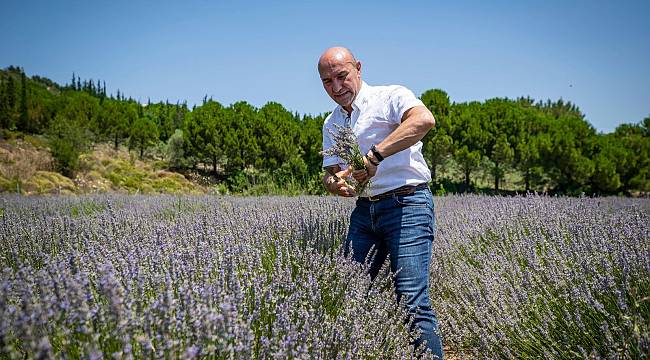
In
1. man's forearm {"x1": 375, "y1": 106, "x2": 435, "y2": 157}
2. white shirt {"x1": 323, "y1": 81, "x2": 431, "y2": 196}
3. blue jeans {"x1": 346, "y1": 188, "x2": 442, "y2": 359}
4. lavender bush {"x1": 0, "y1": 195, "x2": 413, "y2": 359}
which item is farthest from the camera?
white shirt {"x1": 323, "y1": 81, "x2": 431, "y2": 196}

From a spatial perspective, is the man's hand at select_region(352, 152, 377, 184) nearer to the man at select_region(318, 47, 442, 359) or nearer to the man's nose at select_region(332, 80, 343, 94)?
the man at select_region(318, 47, 442, 359)

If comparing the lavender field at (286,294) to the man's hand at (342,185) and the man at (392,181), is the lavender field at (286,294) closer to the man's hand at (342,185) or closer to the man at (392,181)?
the man at (392,181)

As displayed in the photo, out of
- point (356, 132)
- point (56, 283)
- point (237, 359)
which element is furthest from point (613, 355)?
point (56, 283)

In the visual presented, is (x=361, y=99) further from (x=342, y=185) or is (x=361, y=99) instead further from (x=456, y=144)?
(x=456, y=144)

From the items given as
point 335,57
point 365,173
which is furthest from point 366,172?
point 335,57

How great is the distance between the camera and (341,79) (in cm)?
221

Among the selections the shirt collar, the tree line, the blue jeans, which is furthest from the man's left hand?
the tree line

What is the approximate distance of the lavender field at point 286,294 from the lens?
1108 mm

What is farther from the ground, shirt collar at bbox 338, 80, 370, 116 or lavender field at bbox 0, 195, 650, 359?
shirt collar at bbox 338, 80, 370, 116

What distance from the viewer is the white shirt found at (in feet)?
6.91

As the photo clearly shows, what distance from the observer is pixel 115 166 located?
1638 cm

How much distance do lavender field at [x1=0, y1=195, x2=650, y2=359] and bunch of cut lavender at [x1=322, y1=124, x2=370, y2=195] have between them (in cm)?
39

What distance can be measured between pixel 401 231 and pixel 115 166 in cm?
1698

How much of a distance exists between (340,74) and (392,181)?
26.1 inches
